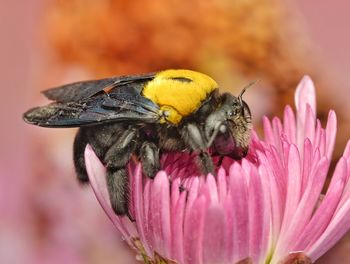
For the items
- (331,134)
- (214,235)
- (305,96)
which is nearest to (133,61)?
(305,96)

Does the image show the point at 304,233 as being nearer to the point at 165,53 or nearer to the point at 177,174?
the point at 177,174

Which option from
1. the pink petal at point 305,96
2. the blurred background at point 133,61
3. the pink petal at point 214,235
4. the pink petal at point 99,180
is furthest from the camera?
the blurred background at point 133,61

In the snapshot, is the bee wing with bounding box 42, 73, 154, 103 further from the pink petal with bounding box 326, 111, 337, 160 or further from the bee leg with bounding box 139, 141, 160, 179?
the pink petal with bounding box 326, 111, 337, 160

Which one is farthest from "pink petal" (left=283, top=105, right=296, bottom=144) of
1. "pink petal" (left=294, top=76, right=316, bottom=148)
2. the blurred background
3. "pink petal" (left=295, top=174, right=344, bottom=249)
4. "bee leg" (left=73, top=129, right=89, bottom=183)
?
the blurred background

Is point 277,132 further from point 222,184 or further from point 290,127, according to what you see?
point 222,184

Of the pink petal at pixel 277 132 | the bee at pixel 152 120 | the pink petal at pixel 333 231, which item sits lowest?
the pink petal at pixel 333 231

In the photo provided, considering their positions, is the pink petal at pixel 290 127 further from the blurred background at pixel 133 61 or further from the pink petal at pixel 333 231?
the blurred background at pixel 133 61

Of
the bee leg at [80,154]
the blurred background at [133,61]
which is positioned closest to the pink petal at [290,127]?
the bee leg at [80,154]

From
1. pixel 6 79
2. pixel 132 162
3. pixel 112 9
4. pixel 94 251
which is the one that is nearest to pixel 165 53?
pixel 112 9

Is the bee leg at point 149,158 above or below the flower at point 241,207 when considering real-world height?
above
